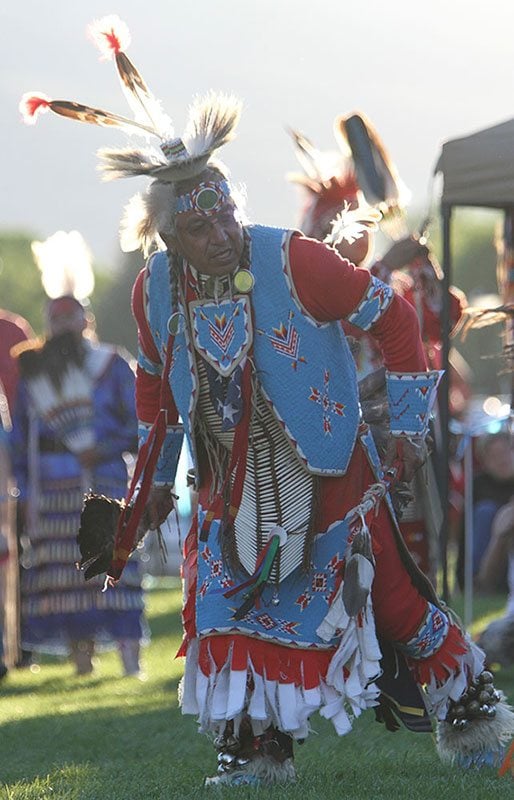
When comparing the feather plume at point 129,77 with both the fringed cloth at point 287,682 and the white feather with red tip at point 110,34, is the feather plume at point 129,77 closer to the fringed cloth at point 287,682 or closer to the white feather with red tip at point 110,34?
the white feather with red tip at point 110,34

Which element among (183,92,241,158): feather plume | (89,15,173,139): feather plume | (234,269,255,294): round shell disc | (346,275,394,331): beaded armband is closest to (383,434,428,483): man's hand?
(346,275,394,331): beaded armband

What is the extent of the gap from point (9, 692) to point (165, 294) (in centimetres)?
370

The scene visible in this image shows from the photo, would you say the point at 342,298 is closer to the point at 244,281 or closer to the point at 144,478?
the point at 244,281

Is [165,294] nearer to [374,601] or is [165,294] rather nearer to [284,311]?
[284,311]

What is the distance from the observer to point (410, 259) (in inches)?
251

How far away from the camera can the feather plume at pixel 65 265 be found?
26.8 ft

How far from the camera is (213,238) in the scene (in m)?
4.46

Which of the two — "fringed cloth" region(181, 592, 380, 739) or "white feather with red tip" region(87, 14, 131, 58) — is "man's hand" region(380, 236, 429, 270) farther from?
"fringed cloth" region(181, 592, 380, 739)

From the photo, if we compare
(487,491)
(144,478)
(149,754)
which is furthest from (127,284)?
(144,478)

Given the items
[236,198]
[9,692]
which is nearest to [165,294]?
[236,198]

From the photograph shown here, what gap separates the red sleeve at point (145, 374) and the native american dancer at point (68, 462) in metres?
3.23

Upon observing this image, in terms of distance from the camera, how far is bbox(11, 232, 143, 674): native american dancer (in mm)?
8078

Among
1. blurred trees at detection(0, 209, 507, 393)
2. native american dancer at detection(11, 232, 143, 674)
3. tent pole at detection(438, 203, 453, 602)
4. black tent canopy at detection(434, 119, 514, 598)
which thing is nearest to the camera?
black tent canopy at detection(434, 119, 514, 598)

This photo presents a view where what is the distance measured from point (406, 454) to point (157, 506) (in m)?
0.77
